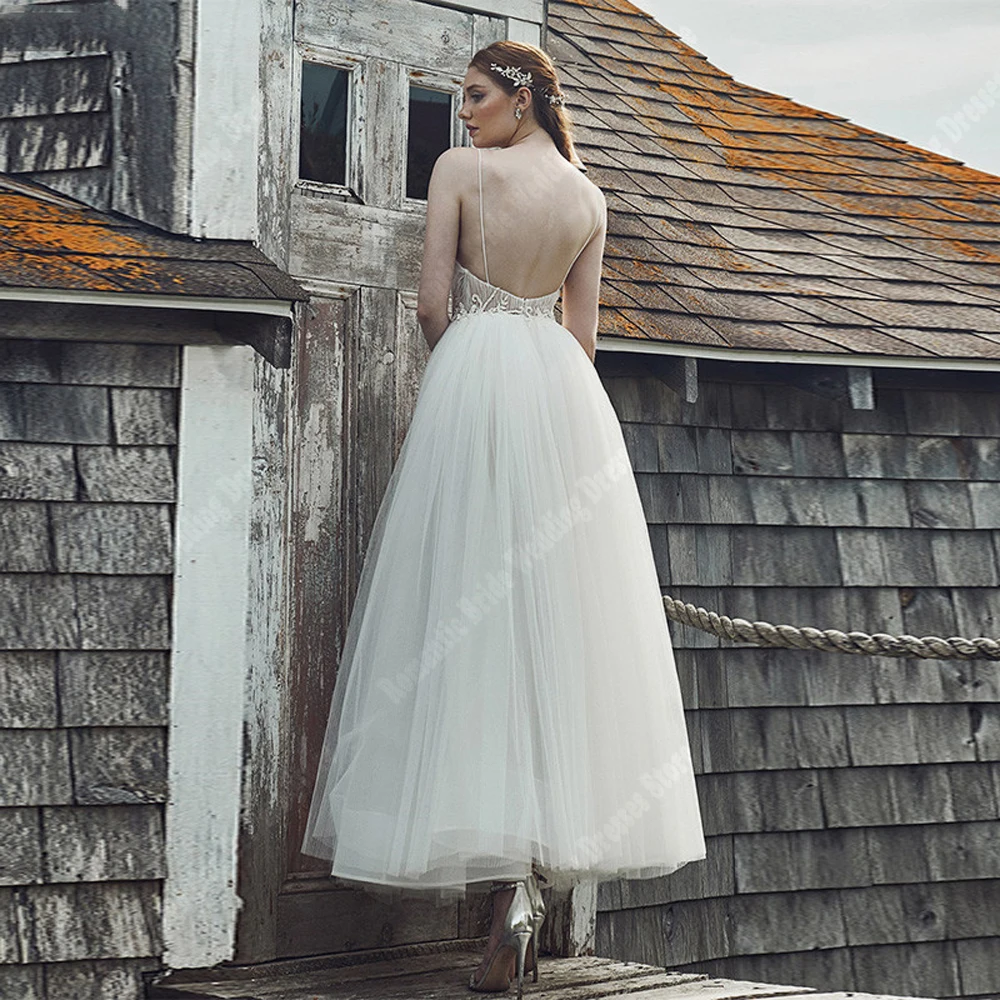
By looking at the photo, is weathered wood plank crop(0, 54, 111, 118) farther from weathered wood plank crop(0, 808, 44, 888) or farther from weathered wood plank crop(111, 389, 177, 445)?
weathered wood plank crop(0, 808, 44, 888)

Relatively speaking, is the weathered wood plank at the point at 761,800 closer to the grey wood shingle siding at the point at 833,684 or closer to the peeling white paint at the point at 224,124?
the grey wood shingle siding at the point at 833,684

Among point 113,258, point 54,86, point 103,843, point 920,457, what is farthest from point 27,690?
point 920,457

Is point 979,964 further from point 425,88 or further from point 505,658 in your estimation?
point 425,88

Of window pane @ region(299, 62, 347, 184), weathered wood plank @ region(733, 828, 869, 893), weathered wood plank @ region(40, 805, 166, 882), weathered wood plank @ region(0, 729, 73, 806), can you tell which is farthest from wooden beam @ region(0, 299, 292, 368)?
weathered wood plank @ region(733, 828, 869, 893)

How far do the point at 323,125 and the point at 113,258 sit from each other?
2.76 feet

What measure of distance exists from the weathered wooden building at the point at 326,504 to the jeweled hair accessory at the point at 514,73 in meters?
0.57

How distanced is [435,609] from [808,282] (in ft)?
9.50

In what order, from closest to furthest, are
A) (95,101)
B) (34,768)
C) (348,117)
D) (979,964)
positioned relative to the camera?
(34,768), (95,101), (348,117), (979,964)

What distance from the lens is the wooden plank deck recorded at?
3676 mm

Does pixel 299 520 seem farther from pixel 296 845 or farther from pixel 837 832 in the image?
pixel 837 832

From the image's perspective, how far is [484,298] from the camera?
390 cm

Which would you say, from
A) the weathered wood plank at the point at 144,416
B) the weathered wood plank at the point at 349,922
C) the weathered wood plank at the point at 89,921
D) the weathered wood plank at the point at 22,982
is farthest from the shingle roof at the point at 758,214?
the weathered wood plank at the point at 22,982

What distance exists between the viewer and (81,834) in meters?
3.68

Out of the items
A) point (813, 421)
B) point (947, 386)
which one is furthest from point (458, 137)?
point (947, 386)
